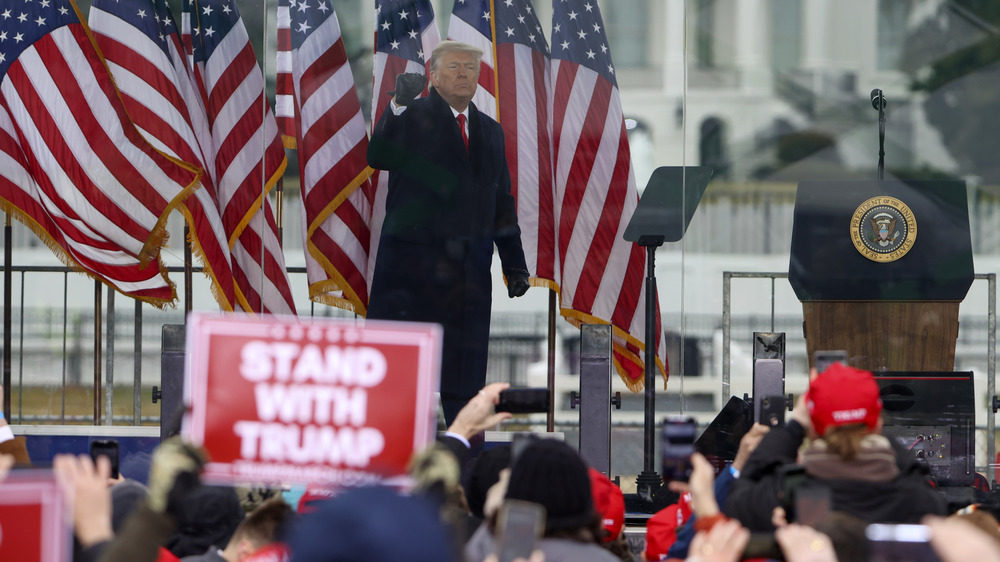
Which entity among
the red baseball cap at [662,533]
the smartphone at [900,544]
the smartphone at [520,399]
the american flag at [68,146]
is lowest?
the red baseball cap at [662,533]

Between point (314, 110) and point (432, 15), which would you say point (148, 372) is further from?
point (432, 15)

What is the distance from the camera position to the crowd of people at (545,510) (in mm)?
1500

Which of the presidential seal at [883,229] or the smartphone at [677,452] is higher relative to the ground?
the presidential seal at [883,229]

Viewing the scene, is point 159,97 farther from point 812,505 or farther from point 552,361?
point 812,505

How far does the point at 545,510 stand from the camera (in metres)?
2.64

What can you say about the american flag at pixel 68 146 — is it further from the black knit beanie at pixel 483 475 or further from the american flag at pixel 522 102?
the black knit beanie at pixel 483 475

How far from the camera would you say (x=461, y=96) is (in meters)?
6.83

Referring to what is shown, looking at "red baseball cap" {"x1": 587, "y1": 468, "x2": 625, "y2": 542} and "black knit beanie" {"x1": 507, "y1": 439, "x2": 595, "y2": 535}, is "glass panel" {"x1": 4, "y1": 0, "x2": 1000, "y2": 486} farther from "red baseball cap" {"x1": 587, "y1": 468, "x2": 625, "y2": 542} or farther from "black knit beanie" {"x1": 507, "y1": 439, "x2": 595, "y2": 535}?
"black knit beanie" {"x1": 507, "y1": 439, "x2": 595, "y2": 535}

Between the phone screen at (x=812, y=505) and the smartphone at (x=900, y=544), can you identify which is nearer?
the smartphone at (x=900, y=544)

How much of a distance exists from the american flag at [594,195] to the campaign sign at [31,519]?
479cm

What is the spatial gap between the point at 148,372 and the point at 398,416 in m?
4.44

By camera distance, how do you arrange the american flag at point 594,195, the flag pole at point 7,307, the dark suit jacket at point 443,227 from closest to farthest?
the dark suit jacket at point 443,227 → the american flag at point 594,195 → the flag pole at point 7,307

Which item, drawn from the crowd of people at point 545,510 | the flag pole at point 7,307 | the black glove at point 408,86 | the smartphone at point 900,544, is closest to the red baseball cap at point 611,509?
the crowd of people at point 545,510

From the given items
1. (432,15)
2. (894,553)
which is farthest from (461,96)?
(894,553)
